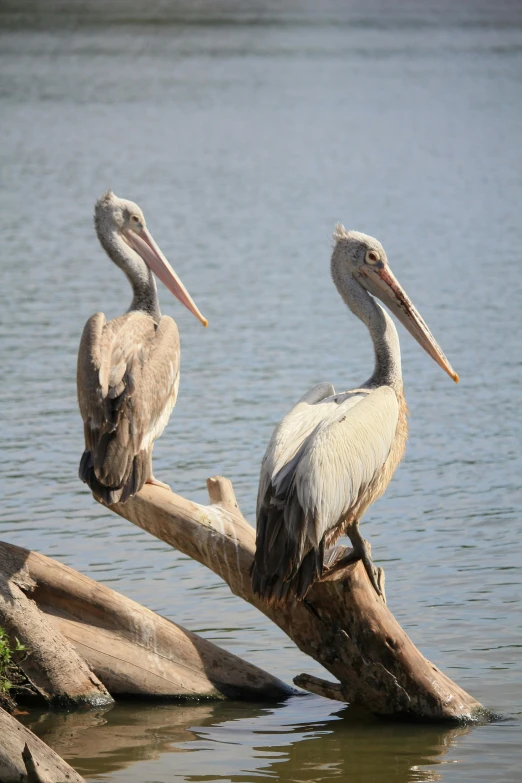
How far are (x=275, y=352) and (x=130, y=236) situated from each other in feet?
15.5

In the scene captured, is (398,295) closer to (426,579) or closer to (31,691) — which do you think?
(426,579)

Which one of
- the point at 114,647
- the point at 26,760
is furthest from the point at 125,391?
the point at 26,760

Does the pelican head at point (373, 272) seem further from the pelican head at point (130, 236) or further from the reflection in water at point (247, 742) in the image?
the reflection in water at point (247, 742)

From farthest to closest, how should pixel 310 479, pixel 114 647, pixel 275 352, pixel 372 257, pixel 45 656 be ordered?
pixel 275 352 < pixel 372 257 < pixel 114 647 < pixel 45 656 < pixel 310 479

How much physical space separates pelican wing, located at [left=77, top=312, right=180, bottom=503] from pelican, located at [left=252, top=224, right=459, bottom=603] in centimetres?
80

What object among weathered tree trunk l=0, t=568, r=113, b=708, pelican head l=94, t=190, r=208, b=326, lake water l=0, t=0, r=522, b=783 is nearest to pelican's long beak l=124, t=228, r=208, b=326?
pelican head l=94, t=190, r=208, b=326

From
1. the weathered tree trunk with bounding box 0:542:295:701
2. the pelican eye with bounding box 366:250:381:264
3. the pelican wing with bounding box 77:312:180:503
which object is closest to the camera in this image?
the weathered tree trunk with bounding box 0:542:295:701

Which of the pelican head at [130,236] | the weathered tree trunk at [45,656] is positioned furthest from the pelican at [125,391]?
the weathered tree trunk at [45,656]

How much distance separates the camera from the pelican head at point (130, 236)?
7.91 m

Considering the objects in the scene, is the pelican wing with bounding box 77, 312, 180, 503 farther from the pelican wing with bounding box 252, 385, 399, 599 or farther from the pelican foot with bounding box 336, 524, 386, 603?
the pelican foot with bounding box 336, 524, 386, 603

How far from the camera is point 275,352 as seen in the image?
1266 cm

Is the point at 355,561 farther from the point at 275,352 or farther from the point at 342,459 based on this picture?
the point at 275,352

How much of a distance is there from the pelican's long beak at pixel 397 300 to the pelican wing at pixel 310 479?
814 millimetres

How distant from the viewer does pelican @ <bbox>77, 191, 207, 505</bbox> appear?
6.09 meters
